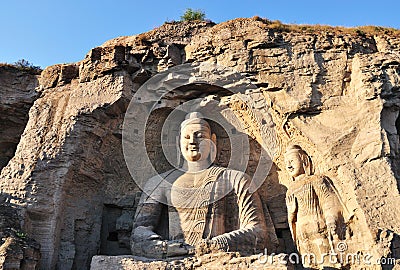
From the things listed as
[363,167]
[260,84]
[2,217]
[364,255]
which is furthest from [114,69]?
[364,255]

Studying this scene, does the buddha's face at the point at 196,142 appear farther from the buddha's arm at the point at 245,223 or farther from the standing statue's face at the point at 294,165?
the standing statue's face at the point at 294,165

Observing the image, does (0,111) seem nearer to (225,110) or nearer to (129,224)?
(129,224)

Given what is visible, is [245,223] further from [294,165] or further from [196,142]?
[196,142]

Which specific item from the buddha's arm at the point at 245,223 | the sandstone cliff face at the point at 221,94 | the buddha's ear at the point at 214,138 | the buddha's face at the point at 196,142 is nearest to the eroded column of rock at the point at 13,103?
the sandstone cliff face at the point at 221,94

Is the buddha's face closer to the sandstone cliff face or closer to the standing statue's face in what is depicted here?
the sandstone cliff face

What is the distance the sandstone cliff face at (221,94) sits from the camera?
25.0 ft

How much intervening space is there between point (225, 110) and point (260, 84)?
0.94 meters

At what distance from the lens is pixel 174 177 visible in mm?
9000

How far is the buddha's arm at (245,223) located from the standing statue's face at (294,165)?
2.38ft

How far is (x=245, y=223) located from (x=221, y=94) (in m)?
2.44

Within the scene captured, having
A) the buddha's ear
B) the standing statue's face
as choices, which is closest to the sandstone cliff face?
the standing statue's face

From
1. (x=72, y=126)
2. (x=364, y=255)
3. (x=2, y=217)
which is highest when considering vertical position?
(x=72, y=126)

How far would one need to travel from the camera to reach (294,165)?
8.19 m

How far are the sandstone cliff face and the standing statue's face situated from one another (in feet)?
0.76
